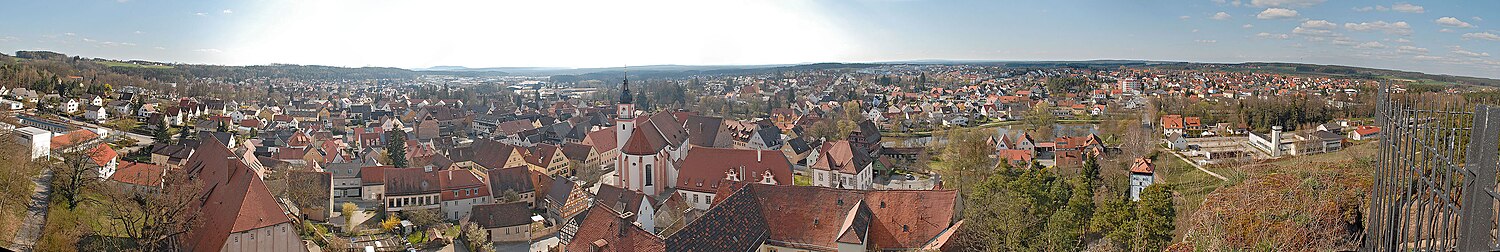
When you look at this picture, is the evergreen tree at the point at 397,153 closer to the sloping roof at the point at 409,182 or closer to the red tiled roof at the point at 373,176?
the red tiled roof at the point at 373,176

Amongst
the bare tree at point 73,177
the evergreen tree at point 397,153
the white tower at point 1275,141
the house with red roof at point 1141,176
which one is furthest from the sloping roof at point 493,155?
the white tower at point 1275,141

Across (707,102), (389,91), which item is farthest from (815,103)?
(389,91)

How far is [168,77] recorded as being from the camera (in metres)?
16.6

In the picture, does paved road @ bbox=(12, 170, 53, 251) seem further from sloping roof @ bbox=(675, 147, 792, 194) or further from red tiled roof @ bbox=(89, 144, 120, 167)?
sloping roof @ bbox=(675, 147, 792, 194)

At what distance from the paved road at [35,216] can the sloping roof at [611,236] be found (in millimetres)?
4198

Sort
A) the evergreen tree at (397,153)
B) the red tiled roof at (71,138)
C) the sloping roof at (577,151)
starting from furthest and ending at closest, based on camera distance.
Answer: the sloping roof at (577,151)
the evergreen tree at (397,153)
the red tiled roof at (71,138)

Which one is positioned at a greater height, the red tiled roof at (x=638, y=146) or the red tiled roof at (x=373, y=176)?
the red tiled roof at (x=638, y=146)

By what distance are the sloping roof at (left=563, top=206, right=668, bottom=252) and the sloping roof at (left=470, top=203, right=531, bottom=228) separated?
3092mm

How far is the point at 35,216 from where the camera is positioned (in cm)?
752

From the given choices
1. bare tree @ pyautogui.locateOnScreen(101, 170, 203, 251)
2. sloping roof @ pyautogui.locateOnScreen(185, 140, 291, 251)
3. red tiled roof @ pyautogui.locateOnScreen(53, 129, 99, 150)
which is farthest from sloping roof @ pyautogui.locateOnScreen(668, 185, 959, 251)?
red tiled roof @ pyautogui.locateOnScreen(53, 129, 99, 150)

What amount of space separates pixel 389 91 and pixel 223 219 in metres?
29.0

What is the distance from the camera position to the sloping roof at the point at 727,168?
12.9 metres

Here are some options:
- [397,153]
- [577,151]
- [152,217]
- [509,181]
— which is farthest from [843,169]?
[152,217]

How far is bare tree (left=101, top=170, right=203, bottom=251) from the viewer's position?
25.6ft
